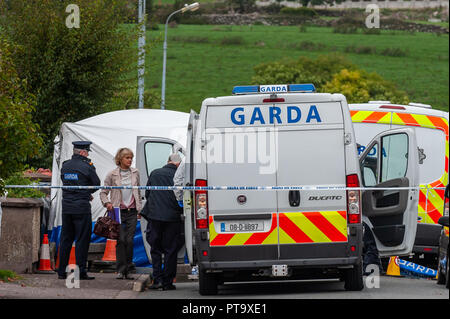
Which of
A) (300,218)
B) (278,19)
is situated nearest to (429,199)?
(300,218)

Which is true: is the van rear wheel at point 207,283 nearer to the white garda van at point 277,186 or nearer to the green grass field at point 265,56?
the white garda van at point 277,186

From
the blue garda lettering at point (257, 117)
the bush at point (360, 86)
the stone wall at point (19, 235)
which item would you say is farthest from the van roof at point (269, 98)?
the bush at point (360, 86)

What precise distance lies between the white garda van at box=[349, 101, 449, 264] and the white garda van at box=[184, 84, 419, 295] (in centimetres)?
393

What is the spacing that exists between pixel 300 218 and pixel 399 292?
1717mm

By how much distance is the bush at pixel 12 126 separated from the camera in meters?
11.4

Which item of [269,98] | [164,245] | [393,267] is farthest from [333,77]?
[269,98]

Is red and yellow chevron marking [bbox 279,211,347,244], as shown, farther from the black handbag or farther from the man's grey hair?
the black handbag

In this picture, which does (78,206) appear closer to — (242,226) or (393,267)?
(242,226)

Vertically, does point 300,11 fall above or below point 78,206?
above

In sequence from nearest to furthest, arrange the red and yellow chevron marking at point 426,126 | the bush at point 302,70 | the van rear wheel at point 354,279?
the van rear wheel at point 354,279, the red and yellow chevron marking at point 426,126, the bush at point 302,70

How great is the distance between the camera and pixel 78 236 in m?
13.5

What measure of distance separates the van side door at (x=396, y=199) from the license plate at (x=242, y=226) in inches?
78.0

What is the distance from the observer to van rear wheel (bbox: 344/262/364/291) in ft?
38.0

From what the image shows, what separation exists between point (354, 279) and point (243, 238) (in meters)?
1.50
